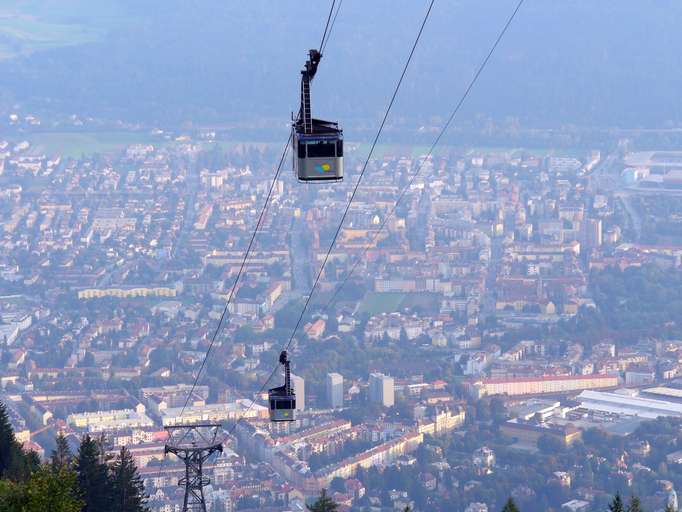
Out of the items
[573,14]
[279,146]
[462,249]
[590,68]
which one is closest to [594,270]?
[462,249]

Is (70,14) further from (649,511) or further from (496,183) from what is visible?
(649,511)

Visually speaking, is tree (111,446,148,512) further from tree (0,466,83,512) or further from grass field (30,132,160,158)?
grass field (30,132,160,158)

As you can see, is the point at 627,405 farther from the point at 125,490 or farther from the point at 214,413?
the point at 125,490

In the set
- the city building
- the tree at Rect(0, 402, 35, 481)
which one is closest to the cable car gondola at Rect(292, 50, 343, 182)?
the tree at Rect(0, 402, 35, 481)

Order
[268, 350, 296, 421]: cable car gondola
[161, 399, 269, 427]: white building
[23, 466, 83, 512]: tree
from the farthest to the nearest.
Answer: [161, 399, 269, 427]: white building, [268, 350, 296, 421]: cable car gondola, [23, 466, 83, 512]: tree

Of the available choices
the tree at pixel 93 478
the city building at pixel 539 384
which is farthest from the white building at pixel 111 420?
the tree at pixel 93 478

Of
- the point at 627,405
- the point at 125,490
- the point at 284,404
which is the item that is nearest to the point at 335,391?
the point at 627,405
